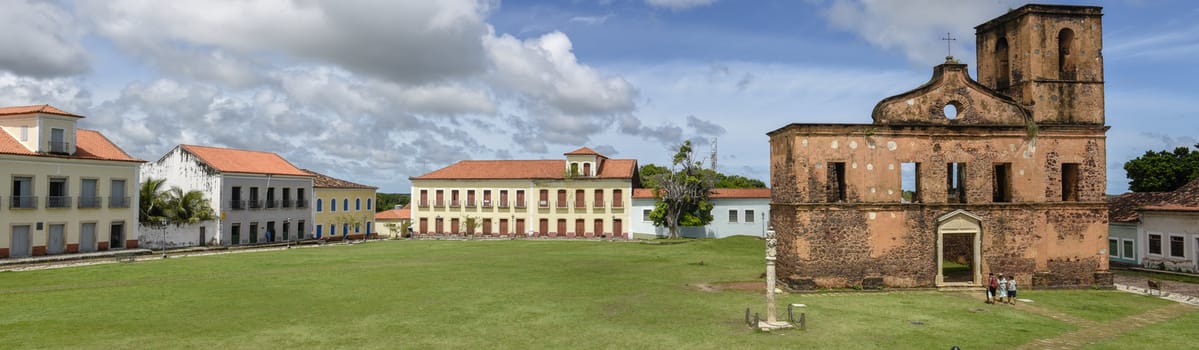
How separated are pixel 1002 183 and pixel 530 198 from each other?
127ft

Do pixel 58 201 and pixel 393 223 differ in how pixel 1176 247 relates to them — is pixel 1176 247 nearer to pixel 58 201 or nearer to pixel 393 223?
pixel 58 201

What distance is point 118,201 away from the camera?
39.2 meters

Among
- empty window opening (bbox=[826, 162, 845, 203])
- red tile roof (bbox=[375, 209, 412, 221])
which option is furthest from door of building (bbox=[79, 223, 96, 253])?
empty window opening (bbox=[826, 162, 845, 203])

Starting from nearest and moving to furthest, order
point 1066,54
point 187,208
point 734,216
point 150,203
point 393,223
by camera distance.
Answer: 1. point 1066,54
2. point 150,203
3. point 187,208
4. point 734,216
5. point 393,223

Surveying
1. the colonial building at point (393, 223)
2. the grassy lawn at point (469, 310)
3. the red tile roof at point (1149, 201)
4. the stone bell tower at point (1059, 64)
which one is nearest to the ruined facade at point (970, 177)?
the stone bell tower at point (1059, 64)

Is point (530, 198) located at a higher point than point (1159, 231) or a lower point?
higher

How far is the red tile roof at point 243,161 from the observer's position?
47281 millimetres

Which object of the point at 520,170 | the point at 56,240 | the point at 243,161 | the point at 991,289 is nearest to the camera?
the point at 991,289

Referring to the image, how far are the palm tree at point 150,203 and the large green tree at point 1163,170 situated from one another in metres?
67.6

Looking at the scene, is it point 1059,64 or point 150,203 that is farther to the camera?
point 150,203

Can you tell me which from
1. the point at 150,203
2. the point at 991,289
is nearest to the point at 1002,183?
the point at 991,289

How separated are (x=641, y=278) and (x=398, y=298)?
32.2 ft

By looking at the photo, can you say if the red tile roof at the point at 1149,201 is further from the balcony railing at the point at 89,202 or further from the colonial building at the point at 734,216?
the balcony railing at the point at 89,202

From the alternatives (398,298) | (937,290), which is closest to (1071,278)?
(937,290)
